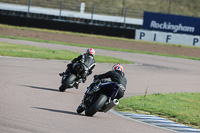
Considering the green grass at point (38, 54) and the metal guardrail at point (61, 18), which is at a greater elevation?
the metal guardrail at point (61, 18)

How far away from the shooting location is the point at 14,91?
41.8 feet

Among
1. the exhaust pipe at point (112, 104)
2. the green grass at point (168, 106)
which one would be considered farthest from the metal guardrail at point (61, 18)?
the exhaust pipe at point (112, 104)

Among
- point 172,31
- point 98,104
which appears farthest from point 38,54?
point 172,31

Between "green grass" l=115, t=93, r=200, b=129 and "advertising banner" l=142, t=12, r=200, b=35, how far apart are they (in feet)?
75.8

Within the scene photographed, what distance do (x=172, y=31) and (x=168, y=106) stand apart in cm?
2577

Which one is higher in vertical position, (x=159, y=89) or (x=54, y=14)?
(x=54, y=14)

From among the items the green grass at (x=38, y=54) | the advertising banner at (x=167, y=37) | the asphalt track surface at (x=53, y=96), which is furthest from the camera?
the advertising banner at (x=167, y=37)

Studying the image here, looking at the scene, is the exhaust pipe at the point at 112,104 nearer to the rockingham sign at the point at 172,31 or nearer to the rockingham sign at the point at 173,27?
the rockingham sign at the point at 172,31

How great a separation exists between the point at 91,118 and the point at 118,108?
2.37m

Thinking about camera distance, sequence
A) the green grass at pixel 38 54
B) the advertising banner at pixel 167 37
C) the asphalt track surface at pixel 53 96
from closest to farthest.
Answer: the asphalt track surface at pixel 53 96 < the green grass at pixel 38 54 < the advertising banner at pixel 167 37

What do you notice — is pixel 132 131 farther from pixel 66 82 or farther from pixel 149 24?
pixel 149 24

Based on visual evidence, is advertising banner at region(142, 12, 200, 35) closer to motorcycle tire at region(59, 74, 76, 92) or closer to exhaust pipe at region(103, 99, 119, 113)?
motorcycle tire at region(59, 74, 76, 92)

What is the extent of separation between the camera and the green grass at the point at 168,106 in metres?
11.3


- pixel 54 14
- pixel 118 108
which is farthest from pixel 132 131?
pixel 54 14
